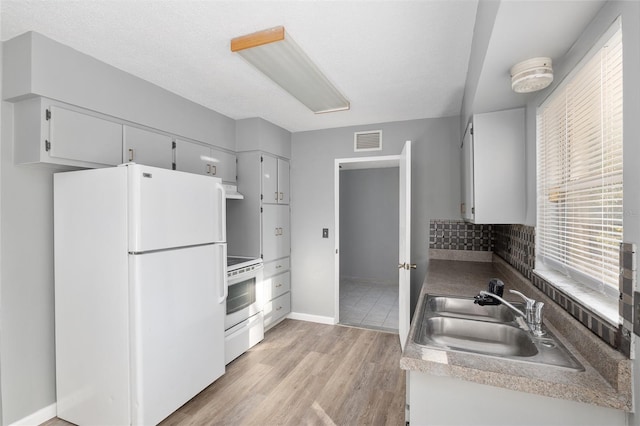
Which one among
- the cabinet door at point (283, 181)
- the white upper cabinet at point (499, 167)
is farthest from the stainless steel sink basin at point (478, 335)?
the cabinet door at point (283, 181)

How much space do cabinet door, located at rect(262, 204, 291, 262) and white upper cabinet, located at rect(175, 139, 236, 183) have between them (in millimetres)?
587

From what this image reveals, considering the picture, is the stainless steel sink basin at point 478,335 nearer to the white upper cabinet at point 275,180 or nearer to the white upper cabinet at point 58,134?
the white upper cabinet at point 58,134

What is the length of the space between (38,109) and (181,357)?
1844 mm

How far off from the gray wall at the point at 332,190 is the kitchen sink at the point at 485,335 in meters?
1.61

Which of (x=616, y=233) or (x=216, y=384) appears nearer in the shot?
(x=616, y=233)

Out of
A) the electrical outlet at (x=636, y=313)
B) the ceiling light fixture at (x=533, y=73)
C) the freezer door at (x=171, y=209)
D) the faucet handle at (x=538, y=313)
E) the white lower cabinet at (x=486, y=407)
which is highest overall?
the ceiling light fixture at (x=533, y=73)

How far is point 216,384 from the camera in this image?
2.54 meters

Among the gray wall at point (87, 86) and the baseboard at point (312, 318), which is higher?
the gray wall at point (87, 86)

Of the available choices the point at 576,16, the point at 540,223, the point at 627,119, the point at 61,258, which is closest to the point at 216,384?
the point at 61,258

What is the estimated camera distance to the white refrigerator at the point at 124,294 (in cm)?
189

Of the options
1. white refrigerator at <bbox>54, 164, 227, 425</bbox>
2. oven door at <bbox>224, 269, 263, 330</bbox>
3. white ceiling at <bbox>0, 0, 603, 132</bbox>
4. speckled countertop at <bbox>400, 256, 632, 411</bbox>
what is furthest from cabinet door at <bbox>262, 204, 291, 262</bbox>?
speckled countertop at <bbox>400, 256, 632, 411</bbox>

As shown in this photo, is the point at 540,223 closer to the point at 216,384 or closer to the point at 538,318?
the point at 538,318

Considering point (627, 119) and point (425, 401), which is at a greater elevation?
point (627, 119)

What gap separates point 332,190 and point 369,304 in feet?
6.28
